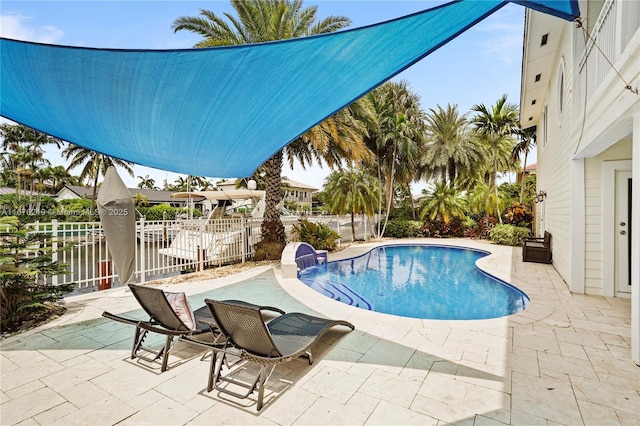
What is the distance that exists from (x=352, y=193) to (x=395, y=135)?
17.4 ft

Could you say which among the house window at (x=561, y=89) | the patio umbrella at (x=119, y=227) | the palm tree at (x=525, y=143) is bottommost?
the patio umbrella at (x=119, y=227)

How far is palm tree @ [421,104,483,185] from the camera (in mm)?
22125

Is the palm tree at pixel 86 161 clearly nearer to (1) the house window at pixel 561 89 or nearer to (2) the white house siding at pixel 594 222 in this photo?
(1) the house window at pixel 561 89

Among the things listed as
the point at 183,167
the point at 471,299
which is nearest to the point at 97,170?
the point at 183,167

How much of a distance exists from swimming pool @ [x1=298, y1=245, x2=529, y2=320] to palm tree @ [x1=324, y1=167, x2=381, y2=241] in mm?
2805

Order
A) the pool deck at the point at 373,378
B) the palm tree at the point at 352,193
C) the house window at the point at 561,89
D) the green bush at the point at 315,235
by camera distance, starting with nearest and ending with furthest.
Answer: the pool deck at the point at 373,378 → the house window at the point at 561,89 → the green bush at the point at 315,235 → the palm tree at the point at 352,193

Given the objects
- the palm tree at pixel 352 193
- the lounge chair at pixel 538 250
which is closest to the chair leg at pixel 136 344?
the lounge chair at pixel 538 250

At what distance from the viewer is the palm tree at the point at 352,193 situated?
49.6 feet

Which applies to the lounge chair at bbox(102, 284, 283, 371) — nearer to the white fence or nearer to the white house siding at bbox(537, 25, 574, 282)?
the white fence

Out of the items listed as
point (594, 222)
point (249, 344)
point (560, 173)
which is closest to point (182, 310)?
point (249, 344)

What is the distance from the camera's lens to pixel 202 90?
4145 mm

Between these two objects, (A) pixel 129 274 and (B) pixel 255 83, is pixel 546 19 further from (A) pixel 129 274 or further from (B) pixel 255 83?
(A) pixel 129 274

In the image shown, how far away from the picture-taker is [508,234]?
47.3 ft

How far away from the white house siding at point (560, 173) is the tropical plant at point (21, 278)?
939 cm
